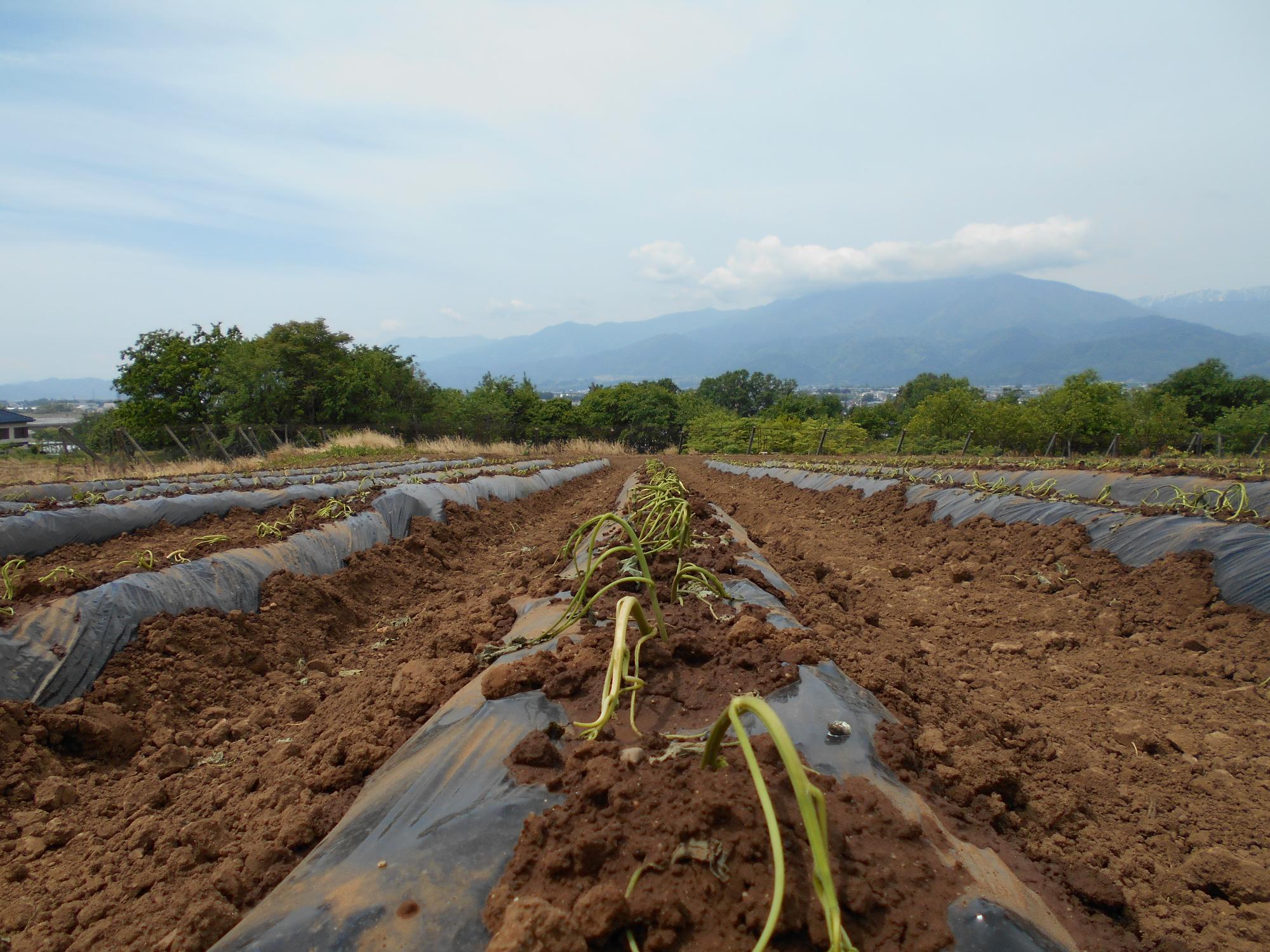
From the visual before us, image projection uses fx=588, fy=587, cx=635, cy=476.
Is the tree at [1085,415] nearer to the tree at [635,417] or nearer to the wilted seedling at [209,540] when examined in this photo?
the tree at [635,417]

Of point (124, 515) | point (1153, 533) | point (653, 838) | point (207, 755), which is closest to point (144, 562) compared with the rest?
point (207, 755)

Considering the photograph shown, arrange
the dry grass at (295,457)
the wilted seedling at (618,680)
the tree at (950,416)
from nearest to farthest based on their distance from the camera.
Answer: the wilted seedling at (618,680) → the dry grass at (295,457) → the tree at (950,416)

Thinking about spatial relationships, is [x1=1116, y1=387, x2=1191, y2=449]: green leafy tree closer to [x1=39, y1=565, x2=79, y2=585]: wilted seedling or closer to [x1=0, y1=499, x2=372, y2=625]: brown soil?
[x1=0, y1=499, x2=372, y2=625]: brown soil

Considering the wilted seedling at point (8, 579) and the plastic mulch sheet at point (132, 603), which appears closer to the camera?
the plastic mulch sheet at point (132, 603)

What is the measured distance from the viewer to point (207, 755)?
2912 millimetres

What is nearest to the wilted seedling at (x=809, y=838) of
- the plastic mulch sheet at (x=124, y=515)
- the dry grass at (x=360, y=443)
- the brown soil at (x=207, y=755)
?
the brown soil at (x=207, y=755)

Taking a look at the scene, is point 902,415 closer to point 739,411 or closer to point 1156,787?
point 739,411

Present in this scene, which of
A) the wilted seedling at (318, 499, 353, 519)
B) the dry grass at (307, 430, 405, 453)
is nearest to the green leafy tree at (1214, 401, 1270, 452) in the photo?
the wilted seedling at (318, 499, 353, 519)

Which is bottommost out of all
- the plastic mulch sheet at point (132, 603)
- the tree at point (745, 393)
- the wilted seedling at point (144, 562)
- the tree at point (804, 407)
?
the plastic mulch sheet at point (132, 603)

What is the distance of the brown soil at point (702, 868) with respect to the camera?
117 centimetres

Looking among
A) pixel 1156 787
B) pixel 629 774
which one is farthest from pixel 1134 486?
pixel 629 774

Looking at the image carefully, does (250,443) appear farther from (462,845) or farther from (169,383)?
(462,845)

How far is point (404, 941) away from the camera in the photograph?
49.3 inches

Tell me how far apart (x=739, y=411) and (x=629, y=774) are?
2640 inches
